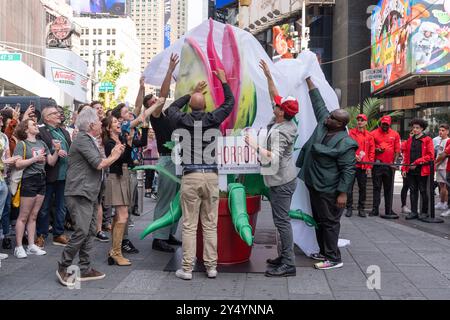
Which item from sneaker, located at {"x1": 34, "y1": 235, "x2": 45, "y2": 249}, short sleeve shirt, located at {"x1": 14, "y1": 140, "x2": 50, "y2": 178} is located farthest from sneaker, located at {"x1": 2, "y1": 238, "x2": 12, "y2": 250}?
short sleeve shirt, located at {"x1": 14, "y1": 140, "x2": 50, "y2": 178}

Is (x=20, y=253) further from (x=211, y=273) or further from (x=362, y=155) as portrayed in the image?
(x=362, y=155)

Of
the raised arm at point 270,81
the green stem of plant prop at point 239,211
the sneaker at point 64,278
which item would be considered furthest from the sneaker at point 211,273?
the raised arm at point 270,81

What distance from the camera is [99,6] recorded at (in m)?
114

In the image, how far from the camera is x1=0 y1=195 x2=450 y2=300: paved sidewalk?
16.3 ft

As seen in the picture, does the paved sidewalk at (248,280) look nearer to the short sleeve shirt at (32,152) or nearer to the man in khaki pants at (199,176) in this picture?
the man in khaki pants at (199,176)

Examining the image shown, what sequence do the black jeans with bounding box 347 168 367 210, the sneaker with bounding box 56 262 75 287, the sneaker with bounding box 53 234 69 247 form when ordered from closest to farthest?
the sneaker with bounding box 56 262 75 287, the sneaker with bounding box 53 234 69 247, the black jeans with bounding box 347 168 367 210

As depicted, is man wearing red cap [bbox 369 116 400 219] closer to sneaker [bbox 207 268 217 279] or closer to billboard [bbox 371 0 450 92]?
sneaker [bbox 207 268 217 279]

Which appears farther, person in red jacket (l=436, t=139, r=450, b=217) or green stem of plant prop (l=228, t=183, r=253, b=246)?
person in red jacket (l=436, t=139, r=450, b=217)

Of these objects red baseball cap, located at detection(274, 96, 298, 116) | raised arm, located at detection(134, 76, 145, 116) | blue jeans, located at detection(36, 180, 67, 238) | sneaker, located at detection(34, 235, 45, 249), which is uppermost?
raised arm, located at detection(134, 76, 145, 116)

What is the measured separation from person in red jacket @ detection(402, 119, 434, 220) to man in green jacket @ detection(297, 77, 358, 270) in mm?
4080

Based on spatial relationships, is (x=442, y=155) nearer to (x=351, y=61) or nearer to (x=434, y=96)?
(x=434, y=96)

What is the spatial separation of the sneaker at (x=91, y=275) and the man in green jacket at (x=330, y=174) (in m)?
2.42
